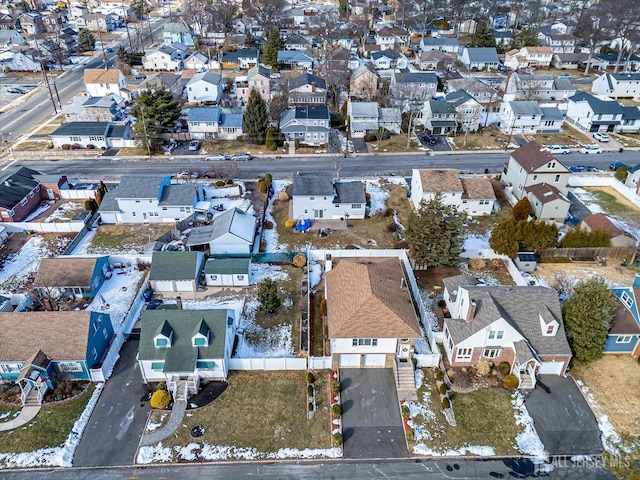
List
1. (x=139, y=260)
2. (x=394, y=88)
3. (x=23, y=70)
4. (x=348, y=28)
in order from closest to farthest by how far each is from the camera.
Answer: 1. (x=139, y=260)
2. (x=394, y=88)
3. (x=23, y=70)
4. (x=348, y=28)

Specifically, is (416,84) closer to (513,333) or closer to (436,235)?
(436,235)

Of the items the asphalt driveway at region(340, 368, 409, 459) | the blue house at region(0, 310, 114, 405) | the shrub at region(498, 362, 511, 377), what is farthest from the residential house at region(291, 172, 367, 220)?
the blue house at region(0, 310, 114, 405)

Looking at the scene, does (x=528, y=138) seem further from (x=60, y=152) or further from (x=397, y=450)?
(x=60, y=152)

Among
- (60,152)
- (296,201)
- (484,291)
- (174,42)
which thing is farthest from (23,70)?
(484,291)

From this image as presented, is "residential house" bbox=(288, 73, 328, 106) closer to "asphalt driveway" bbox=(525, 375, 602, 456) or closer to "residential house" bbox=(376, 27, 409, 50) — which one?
"residential house" bbox=(376, 27, 409, 50)

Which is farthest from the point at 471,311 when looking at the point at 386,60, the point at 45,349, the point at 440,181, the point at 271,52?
the point at 271,52
